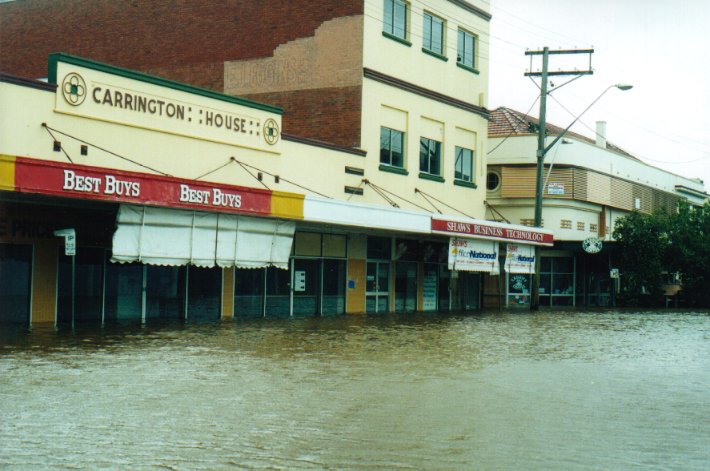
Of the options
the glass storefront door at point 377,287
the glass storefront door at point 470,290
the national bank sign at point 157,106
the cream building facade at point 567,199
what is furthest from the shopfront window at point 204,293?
the cream building facade at point 567,199

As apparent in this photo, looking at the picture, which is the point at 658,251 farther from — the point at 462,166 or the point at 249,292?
the point at 249,292

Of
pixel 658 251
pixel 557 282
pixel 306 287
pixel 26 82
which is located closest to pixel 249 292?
pixel 306 287

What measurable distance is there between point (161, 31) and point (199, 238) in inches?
610

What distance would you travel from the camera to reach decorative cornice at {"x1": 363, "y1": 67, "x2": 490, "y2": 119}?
106 feet

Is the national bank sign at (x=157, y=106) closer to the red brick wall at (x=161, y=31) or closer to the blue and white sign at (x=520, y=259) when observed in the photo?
the red brick wall at (x=161, y=31)

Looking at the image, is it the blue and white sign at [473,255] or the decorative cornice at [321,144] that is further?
the blue and white sign at [473,255]

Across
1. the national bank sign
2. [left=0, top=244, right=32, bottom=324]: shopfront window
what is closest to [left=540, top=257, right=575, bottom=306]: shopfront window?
the national bank sign

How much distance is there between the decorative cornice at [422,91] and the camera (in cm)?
3222

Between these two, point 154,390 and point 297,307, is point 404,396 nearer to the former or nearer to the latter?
point 154,390

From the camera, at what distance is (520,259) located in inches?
1572

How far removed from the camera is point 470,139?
3875 centimetres

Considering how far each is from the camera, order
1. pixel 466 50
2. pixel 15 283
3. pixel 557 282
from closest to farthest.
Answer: pixel 15 283
pixel 466 50
pixel 557 282

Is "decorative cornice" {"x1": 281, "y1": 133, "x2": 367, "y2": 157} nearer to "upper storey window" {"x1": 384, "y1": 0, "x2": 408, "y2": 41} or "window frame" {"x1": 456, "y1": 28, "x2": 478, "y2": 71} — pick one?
"upper storey window" {"x1": 384, "y1": 0, "x2": 408, "y2": 41}

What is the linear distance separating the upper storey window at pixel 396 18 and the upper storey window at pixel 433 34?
4.70ft
